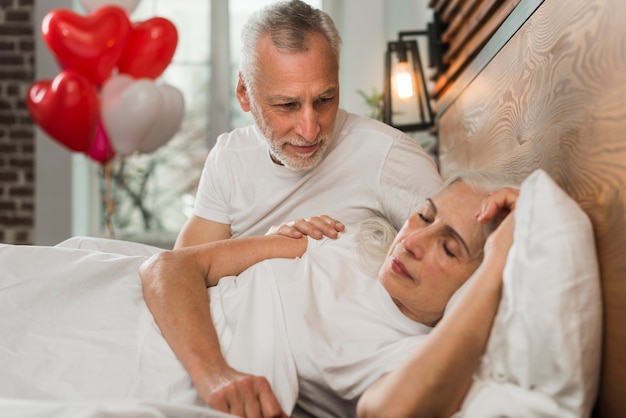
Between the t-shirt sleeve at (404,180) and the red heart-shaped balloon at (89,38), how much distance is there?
2.47 metres

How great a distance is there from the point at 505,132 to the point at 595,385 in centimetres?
88

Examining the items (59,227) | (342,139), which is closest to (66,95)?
(59,227)

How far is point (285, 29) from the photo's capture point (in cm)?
221

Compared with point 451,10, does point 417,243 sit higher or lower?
lower

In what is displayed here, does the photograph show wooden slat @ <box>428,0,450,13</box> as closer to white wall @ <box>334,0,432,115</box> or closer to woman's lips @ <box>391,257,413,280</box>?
white wall @ <box>334,0,432,115</box>

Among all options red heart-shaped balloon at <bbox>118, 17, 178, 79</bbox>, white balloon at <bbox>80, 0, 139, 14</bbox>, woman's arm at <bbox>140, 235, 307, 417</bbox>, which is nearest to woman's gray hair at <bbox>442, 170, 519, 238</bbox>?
woman's arm at <bbox>140, 235, 307, 417</bbox>

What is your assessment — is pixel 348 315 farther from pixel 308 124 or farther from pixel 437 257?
pixel 308 124

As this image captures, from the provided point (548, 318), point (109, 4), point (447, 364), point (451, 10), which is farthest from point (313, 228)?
point (109, 4)

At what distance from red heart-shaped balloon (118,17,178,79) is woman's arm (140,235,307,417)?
2918mm

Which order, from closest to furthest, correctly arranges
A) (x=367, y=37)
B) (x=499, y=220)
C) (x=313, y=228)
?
(x=499, y=220), (x=313, y=228), (x=367, y=37)

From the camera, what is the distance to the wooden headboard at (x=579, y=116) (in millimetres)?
1121

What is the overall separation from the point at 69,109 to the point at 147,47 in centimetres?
60

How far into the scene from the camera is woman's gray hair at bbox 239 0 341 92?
220cm

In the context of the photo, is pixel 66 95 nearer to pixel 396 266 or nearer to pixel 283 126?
pixel 283 126
